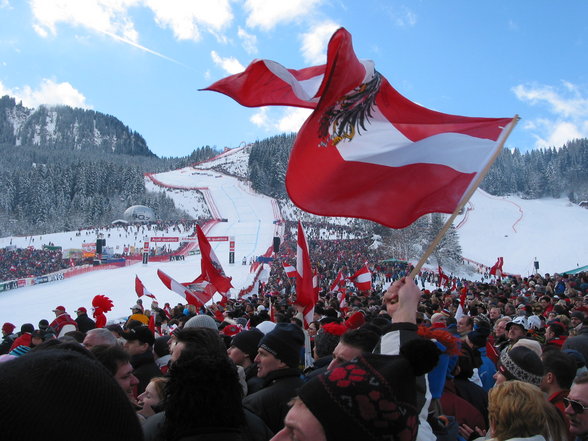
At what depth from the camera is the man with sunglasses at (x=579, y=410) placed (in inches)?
106

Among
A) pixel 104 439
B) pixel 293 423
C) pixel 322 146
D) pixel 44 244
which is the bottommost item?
pixel 44 244

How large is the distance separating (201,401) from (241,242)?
2101 inches

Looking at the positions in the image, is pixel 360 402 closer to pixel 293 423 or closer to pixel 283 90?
pixel 293 423

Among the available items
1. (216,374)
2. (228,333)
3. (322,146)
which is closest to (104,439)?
(216,374)

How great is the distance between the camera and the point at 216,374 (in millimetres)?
1922

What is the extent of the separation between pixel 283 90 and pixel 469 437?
3116 mm

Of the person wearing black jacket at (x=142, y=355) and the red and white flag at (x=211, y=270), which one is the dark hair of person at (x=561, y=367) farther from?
the red and white flag at (x=211, y=270)

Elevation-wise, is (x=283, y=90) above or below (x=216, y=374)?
above

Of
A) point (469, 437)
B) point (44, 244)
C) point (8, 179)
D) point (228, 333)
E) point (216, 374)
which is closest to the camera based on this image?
point (216, 374)

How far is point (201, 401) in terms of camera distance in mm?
1854

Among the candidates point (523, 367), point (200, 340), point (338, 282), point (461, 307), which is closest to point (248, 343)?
point (200, 340)

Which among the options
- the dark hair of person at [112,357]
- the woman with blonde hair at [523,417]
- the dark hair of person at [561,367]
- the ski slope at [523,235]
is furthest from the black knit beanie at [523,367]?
the ski slope at [523,235]

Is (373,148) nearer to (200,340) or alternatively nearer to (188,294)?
(200,340)

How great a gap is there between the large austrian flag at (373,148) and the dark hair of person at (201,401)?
2403 millimetres
